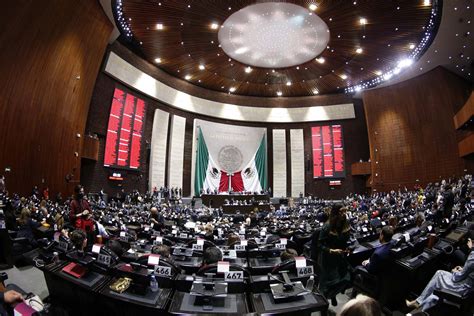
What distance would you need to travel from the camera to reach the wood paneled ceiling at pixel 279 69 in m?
13.9

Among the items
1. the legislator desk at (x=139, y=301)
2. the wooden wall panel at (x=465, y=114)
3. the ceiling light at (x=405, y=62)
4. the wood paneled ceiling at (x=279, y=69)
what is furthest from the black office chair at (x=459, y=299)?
the ceiling light at (x=405, y=62)

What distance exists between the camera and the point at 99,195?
1519cm

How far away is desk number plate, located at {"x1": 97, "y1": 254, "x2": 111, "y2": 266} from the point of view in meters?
2.60

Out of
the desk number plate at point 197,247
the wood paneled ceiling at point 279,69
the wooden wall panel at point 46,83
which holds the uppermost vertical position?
the wood paneled ceiling at point 279,69

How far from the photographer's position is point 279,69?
821 inches

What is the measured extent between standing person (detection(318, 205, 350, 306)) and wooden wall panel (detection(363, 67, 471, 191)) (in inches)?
723

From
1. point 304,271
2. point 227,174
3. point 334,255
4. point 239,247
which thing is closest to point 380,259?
point 334,255

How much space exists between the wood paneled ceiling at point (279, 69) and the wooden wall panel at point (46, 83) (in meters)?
2.66

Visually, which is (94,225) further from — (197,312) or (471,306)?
(471,306)

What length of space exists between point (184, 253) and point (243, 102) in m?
23.2

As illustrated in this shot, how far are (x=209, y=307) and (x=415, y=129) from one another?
73.6 feet

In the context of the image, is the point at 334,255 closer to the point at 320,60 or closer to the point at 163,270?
the point at 163,270

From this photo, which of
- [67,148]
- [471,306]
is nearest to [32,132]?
[67,148]

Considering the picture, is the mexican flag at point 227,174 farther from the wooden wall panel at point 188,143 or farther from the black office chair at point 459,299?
the black office chair at point 459,299
